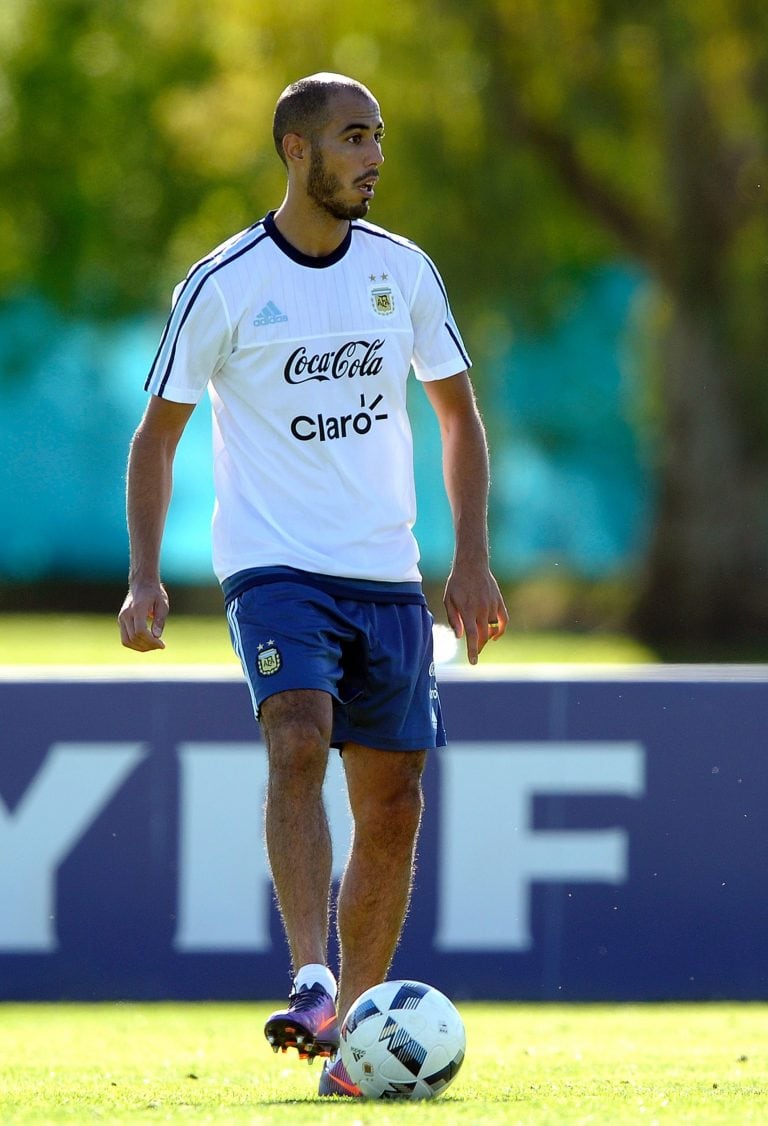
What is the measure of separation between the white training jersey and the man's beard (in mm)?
136

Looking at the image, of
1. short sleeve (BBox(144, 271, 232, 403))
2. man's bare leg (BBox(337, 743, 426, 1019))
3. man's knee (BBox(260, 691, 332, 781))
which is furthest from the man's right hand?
man's bare leg (BBox(337, 743, 426, 1019))

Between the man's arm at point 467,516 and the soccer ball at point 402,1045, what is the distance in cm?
104

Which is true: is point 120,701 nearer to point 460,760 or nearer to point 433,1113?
point 460,760

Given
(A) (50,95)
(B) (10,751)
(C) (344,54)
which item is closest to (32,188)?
(A) (50,95)

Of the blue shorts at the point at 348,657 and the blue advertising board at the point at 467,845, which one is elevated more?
the blue shorts at the point at 348,657

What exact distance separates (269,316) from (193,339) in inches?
8.0

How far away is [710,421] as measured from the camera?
2236 cm

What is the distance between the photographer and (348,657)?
5375mm

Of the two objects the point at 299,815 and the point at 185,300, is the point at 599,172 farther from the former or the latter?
the point at 299,815

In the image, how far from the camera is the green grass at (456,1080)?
4559mm

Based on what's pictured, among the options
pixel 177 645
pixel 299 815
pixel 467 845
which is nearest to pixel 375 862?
pixel 299 815

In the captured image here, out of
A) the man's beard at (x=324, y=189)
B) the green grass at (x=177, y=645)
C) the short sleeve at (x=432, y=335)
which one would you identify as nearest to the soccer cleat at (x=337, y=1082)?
the short sleeve at (x=432, y=335)

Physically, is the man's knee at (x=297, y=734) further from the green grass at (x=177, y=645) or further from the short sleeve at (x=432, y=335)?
the green grass at (x=177, y=645)

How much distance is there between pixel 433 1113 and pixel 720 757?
3.29 meters
